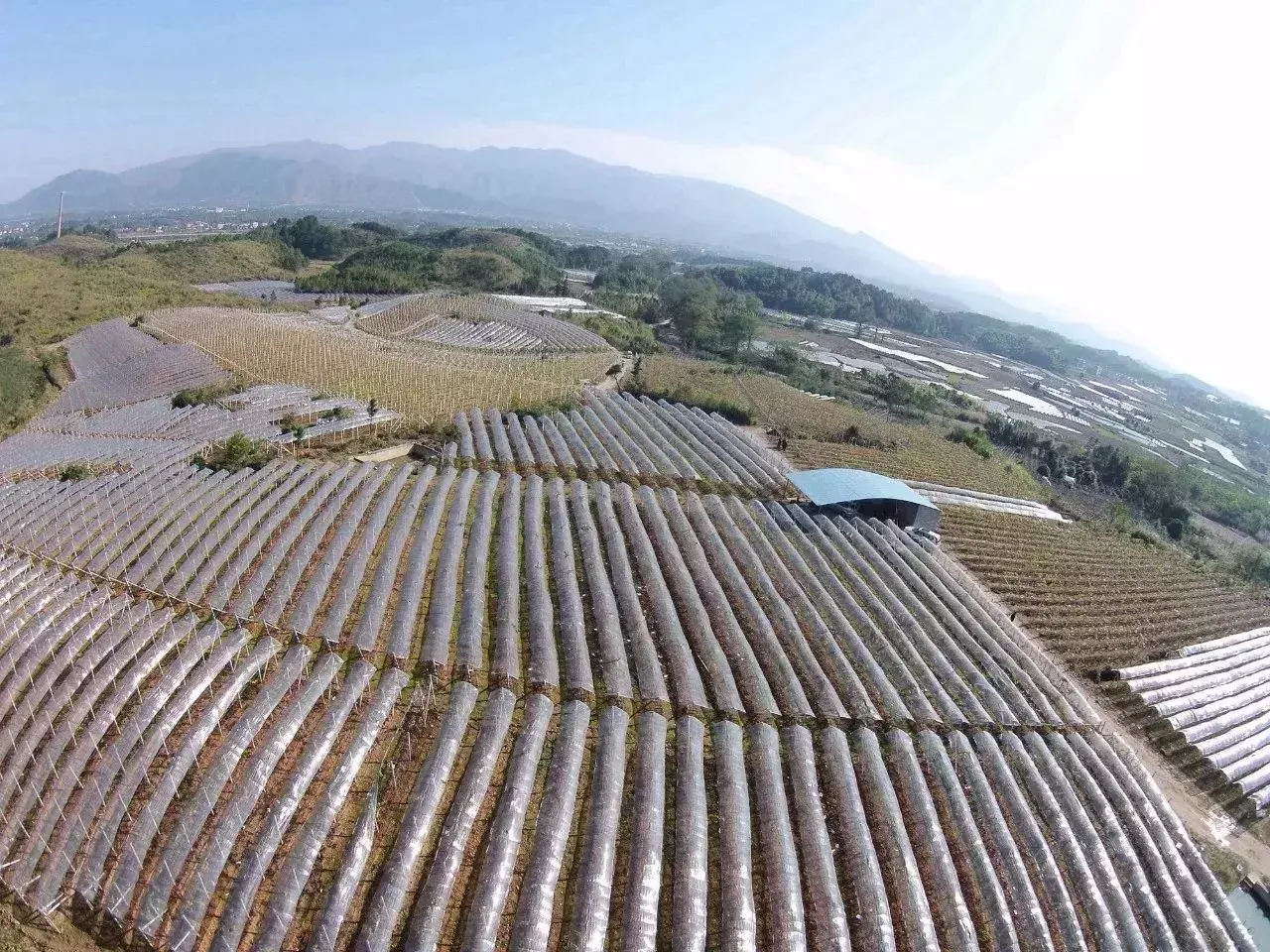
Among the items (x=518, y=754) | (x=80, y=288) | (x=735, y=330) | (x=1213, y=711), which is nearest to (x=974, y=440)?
(x=1213, y=711)

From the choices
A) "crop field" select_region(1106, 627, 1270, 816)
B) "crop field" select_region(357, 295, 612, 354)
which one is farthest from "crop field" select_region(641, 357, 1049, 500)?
"crop field" select_region(1106, 627, 1270, 816)

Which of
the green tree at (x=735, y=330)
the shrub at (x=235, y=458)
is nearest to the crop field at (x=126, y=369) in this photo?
the shrub at (x=235, y=458)

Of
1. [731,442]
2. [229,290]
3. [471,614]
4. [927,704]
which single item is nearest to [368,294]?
[229,290]

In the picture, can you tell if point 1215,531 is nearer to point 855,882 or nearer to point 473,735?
point 855,882

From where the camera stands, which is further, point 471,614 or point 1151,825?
point 471,614

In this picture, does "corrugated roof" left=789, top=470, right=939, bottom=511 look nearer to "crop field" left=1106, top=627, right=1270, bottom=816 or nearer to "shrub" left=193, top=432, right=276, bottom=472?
"crop field" left=1106, top=627, right=1270, bottom=816

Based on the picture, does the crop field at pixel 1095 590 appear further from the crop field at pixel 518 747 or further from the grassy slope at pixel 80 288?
the grassy slope at pixel 80 288

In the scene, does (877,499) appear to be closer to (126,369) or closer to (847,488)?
(847,488)

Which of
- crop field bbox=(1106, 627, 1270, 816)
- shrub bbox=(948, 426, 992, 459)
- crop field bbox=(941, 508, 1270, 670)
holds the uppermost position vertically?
shrub bbox=(948, 426, 992, 459)
